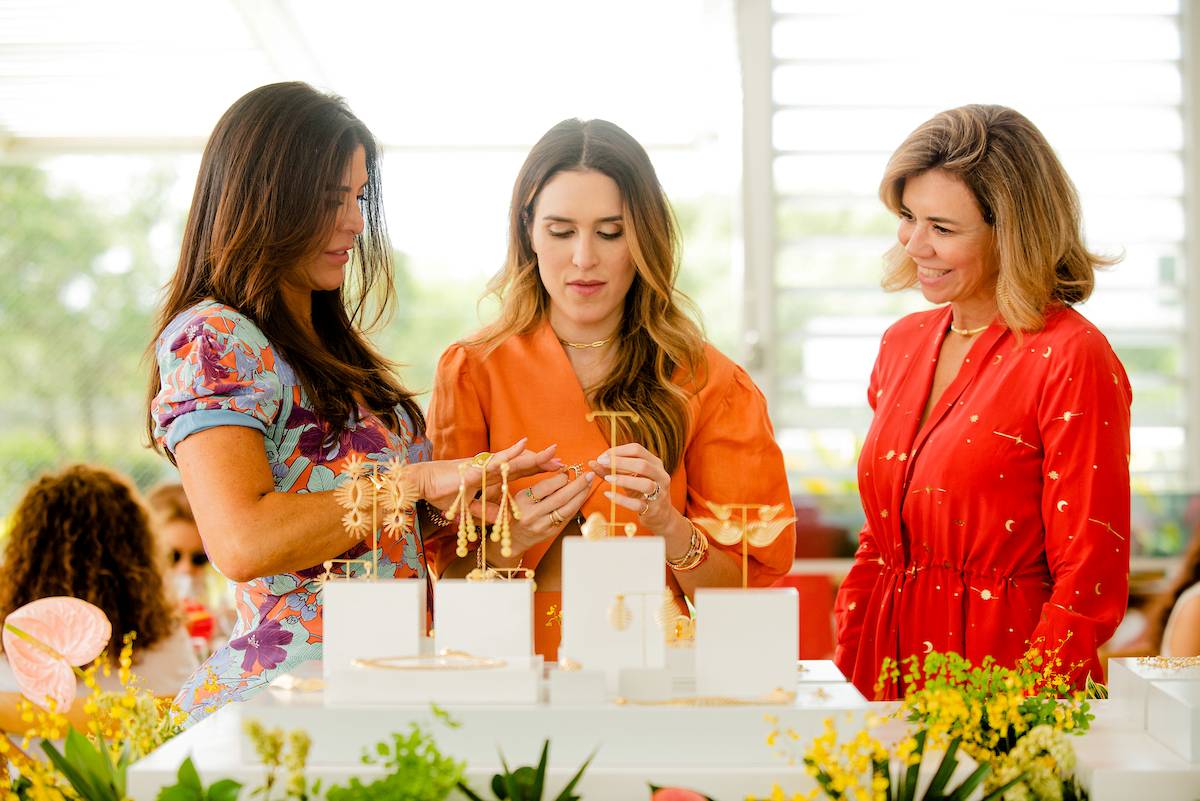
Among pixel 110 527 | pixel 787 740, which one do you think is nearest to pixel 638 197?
pixel 787 740

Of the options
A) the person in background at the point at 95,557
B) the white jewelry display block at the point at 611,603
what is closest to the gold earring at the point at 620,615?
the white jewelry display block at the point at 611,603

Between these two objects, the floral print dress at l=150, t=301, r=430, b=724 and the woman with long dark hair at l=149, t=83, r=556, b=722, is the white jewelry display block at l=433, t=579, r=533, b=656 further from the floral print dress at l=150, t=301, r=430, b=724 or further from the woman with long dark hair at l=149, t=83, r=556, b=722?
the floral print dress at l=150, t=301, r=430, b=724

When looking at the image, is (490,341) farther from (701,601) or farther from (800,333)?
(800,333)

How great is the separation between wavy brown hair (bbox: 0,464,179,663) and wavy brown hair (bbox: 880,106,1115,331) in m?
2.05

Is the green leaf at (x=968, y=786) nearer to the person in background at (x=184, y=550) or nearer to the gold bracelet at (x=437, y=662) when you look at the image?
the gold bracelet at (x=437, y=662)

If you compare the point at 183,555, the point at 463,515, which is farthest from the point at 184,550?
the point at 463,515

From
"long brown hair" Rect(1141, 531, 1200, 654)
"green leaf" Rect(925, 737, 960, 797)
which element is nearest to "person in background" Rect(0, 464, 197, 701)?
"green leaf" Rect(925, 737, 960, 797)

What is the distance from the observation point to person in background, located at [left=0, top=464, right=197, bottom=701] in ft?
10.2

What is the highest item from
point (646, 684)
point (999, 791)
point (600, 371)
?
point (600, 371)

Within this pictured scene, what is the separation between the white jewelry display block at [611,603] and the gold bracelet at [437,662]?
0.11 metres

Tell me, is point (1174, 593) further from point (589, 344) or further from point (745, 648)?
point (745, 648)

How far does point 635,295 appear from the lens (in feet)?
8.00

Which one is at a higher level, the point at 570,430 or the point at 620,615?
the point at 570,430

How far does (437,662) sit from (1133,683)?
0.97 meters
